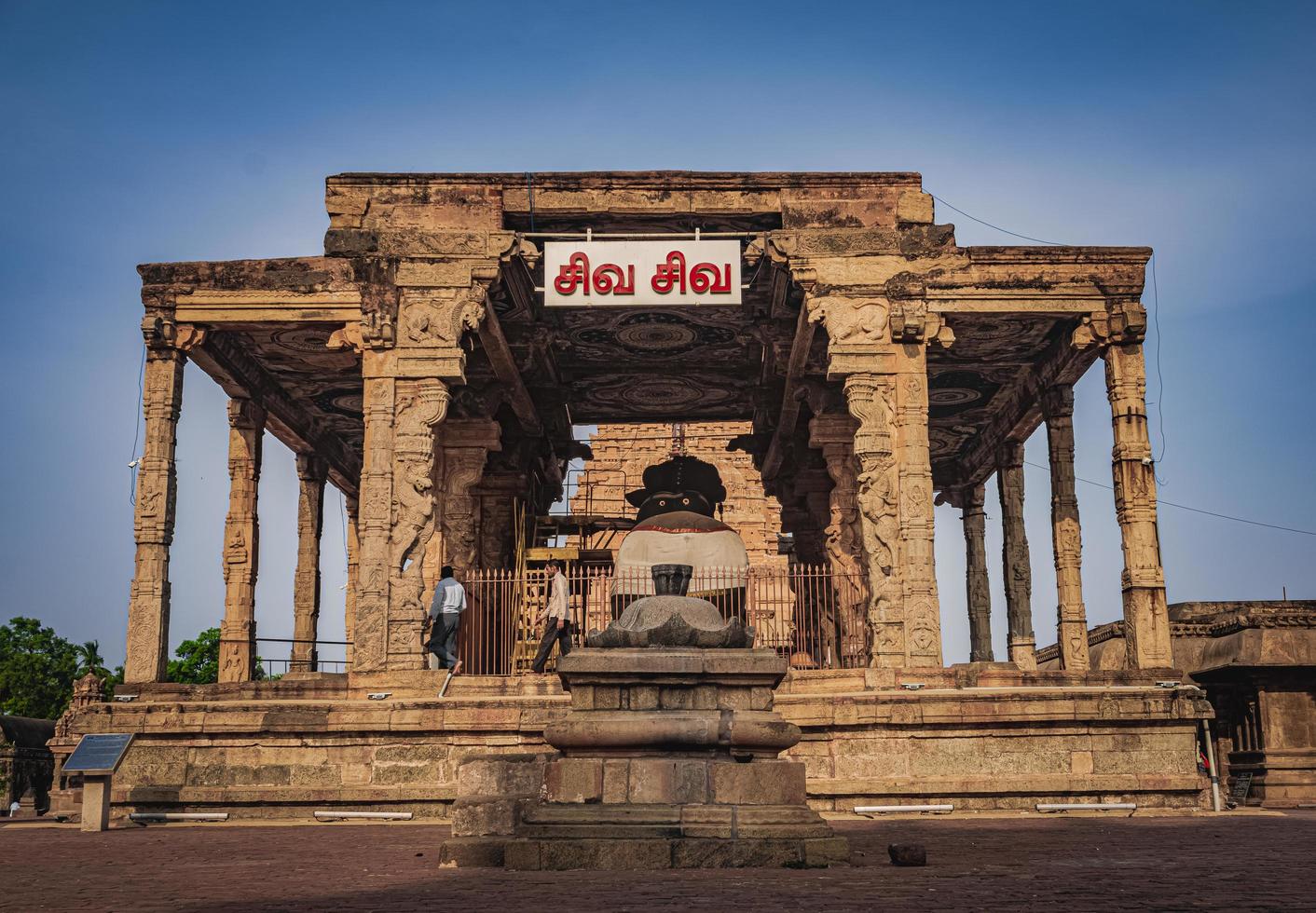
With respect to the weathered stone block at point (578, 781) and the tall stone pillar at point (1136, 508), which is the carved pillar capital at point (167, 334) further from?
the tall stone pillar at point (1136, 508)

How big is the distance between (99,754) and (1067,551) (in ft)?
47.5

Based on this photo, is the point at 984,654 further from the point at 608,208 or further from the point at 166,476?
the point at 166,476

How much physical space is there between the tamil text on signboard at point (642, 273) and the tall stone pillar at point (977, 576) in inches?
531

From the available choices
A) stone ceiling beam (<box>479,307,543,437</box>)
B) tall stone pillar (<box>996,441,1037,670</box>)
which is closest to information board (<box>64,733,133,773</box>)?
stone ceiling beam (<box>479,307,543,437</box>)

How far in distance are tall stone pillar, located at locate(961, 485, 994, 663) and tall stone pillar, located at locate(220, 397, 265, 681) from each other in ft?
49.2

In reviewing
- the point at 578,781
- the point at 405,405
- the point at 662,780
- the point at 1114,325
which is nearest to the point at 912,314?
the point at 1114,325

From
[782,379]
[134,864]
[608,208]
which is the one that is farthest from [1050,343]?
[134,864]

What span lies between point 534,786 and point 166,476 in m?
10.8

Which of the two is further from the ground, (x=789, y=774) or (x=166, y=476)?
(x=166, y=476)

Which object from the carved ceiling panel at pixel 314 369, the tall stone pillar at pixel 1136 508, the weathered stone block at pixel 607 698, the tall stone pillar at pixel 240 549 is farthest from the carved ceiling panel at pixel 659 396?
the weathered stone block at pixel 607 698

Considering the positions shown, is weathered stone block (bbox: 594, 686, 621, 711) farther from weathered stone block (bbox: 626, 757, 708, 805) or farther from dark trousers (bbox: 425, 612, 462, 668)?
dark trousers (bbox: 425, 612, 462, 668)

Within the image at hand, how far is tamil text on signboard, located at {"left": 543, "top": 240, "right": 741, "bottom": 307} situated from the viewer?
17.8 metres

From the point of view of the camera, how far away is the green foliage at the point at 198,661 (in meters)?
35.8

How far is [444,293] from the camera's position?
1791cm
